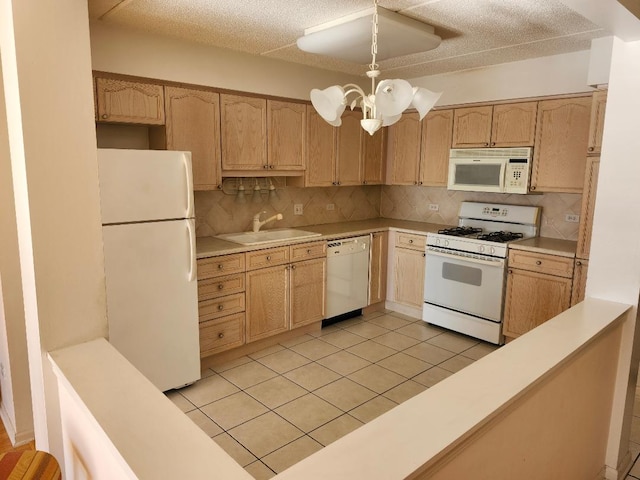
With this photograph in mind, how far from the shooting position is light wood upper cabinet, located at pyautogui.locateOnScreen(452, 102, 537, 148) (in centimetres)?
390

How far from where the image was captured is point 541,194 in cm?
411

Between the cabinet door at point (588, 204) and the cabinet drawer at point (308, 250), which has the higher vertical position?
the cabinet door at point (588, 204)

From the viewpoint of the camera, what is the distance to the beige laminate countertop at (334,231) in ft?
11.2

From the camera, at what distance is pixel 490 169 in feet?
13.4

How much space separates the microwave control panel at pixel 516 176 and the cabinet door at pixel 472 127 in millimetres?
332

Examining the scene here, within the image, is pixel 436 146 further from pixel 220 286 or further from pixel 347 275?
pixel 220 286

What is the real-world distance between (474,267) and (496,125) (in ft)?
4.24

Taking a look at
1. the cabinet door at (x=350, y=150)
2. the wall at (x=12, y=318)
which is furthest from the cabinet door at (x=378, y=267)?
the wall at (x=12, y=318)

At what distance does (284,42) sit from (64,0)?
2.21 m

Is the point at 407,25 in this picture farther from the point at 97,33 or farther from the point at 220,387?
the point at 220,387

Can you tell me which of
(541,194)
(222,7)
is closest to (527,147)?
(541,194)

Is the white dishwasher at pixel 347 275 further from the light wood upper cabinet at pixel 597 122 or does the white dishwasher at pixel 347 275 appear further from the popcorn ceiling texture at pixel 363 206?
the light wood upper cabinet at pixel 597 122

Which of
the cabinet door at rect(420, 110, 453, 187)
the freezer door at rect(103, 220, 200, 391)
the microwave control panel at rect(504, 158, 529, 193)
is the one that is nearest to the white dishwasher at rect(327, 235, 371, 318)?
the cabinet door at rect(420, 110, 453, 187)

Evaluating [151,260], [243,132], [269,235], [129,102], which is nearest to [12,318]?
[151,260]
